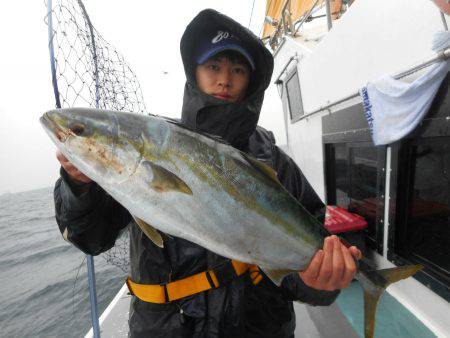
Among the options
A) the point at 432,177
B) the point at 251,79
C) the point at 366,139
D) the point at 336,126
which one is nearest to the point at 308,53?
the point at 336,126

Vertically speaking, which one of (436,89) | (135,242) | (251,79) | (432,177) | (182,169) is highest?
(251,79)

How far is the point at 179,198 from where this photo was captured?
1.50m

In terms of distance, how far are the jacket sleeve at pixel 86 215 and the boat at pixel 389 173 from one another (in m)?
2.64

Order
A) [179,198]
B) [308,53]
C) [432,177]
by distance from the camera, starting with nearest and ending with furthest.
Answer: [179,198] < [432,177] < [308,53]

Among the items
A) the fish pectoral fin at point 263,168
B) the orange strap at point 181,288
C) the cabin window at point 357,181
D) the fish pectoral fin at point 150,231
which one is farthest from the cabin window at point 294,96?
the fish pectoral fin at point 150,231

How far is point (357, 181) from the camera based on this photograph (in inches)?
214

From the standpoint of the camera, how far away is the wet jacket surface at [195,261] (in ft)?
5.69

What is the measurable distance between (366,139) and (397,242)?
66.5 inches

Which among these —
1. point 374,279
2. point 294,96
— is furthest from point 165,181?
point 294,96

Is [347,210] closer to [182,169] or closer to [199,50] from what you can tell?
[199,50]

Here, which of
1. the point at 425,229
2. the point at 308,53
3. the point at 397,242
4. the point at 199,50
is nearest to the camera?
the point at 199,50

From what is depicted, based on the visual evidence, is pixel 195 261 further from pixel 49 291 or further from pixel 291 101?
pixel 49 291

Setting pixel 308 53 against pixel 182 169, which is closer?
pixel 182 169

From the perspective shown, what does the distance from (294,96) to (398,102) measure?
15.8 ft
